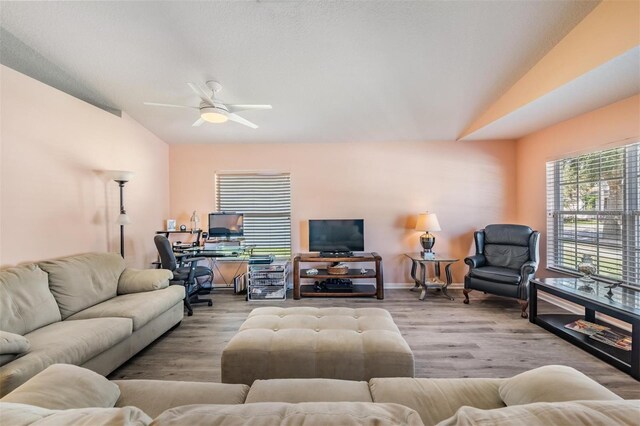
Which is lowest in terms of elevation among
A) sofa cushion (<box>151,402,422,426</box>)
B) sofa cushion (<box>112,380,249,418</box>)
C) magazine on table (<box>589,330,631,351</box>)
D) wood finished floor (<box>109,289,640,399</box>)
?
wood finished floor (<box>109,289,640,399</box>)

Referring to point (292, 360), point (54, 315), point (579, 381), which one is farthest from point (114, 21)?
point (579, 381)

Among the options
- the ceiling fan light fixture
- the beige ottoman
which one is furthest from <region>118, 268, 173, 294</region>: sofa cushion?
the ceiling fan light fixture

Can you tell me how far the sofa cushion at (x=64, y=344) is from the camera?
1.39 metres

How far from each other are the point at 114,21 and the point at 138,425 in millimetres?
2816

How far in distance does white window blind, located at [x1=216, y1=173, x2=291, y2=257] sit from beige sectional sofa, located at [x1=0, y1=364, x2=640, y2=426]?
3.08 metres

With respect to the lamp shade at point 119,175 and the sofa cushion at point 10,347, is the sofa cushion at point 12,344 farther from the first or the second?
the lamp shade at point 119,175

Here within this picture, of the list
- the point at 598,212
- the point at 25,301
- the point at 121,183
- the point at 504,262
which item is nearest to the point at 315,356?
the point at 25,301

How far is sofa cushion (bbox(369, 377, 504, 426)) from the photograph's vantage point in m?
1.00

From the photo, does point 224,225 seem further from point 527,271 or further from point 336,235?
point 527,271

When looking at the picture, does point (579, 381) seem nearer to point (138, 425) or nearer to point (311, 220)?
point (138, 425)

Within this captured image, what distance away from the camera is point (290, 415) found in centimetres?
66

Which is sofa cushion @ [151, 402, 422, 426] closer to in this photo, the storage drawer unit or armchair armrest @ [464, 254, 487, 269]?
the storage drawer unit

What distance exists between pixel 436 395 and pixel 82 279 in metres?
2.94

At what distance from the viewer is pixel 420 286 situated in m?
3.88
